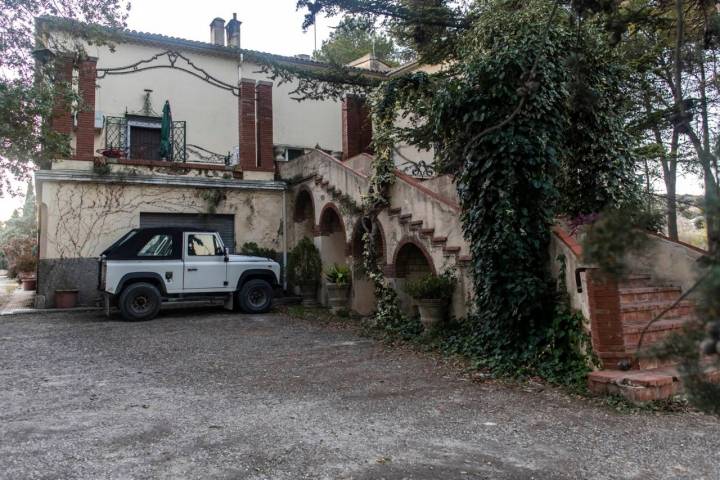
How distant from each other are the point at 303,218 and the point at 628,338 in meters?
10.8

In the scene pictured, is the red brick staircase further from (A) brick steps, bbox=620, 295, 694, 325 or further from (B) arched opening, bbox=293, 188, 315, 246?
(B) arched opening, bbox=293, 188, 315, 246

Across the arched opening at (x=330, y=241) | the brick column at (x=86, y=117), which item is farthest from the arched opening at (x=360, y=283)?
the brick column at (x=86, y=117)

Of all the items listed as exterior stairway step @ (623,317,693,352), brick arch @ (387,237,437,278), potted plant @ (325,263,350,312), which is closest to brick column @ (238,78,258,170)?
potted plant @ (325,263,350,312)

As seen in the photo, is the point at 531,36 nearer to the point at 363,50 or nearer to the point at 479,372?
the point at 479,372

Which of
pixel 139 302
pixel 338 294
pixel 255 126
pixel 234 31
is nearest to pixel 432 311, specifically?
pixel 338 294


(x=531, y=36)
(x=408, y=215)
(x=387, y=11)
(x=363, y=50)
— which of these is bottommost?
(x=408, y=215)

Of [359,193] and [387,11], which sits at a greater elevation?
[387,11]

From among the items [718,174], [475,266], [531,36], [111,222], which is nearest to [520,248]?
[475,266]

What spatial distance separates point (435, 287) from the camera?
8422 mm

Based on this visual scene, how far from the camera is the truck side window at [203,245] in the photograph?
11.4 metres

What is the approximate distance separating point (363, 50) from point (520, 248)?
2571 cm

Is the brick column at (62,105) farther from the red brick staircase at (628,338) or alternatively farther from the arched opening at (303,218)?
the red brick staircase at (628,338)

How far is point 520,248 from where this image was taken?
21.9ft

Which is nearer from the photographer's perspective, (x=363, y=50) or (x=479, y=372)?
(x=479, y=372)
